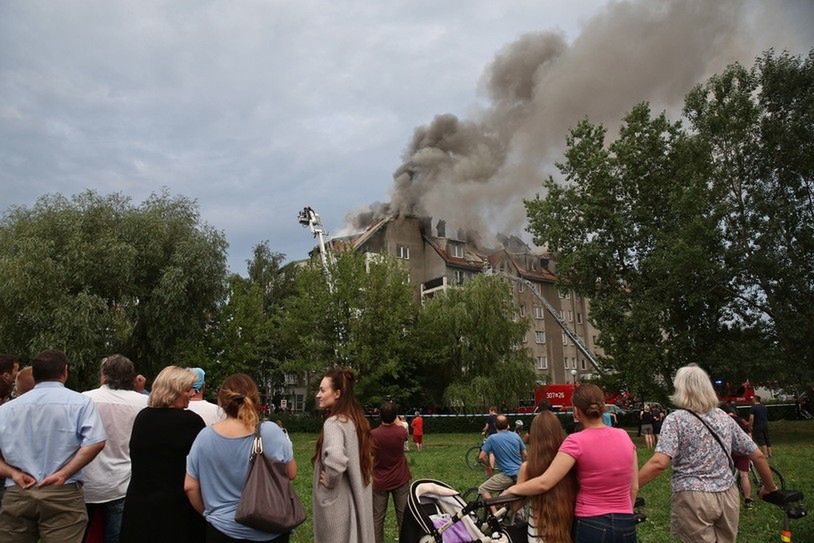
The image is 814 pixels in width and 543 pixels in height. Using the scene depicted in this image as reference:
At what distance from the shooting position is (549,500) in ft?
13.0

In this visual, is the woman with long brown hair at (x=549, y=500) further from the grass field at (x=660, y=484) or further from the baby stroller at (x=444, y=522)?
the grass field at (x=660, y=484)

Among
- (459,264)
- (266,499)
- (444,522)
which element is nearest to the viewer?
(266,499)

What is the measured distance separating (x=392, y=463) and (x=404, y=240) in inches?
2204

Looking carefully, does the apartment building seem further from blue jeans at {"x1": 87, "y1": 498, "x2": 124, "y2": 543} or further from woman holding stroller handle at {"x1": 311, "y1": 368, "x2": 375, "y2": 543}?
woman holding stroller handle at {"x1": 311, "y1": 368, "x2": 375, "y2": 543}

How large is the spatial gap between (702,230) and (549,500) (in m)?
25.9

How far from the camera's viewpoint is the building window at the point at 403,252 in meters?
62.0

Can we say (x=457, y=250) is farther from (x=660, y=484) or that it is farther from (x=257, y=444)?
(x=257, y=444)

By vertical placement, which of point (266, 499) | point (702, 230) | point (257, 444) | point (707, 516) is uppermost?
point (702, 230)

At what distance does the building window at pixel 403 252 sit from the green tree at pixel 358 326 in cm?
1745

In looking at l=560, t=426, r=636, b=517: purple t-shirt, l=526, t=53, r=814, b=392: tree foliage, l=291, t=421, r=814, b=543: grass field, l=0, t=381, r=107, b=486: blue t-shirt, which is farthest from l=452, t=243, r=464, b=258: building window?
l=560, t=426, r=636, b=517: purple t-shirt

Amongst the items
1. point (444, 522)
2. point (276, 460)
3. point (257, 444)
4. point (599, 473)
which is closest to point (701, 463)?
point (599, 473)

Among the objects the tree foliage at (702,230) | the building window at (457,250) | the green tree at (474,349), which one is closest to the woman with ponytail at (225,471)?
the tree foliage at (702,230)

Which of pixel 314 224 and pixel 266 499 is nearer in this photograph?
pixel 266 499

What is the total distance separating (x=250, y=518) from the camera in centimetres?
374
